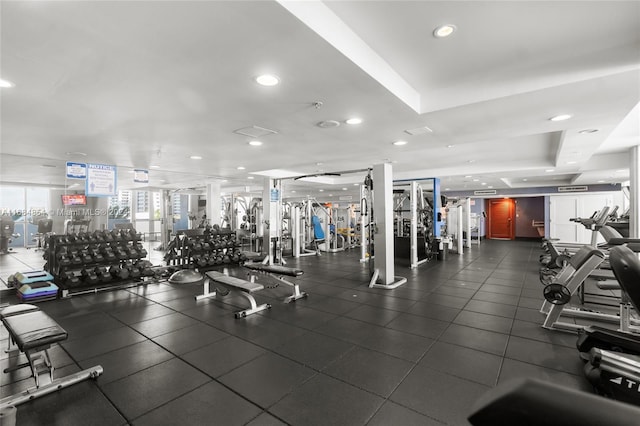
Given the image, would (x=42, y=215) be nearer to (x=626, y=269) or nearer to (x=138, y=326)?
(x=138, y=326)

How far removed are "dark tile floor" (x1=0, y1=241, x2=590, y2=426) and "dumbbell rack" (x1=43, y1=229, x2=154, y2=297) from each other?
0.36 meters

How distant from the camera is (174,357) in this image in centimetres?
285

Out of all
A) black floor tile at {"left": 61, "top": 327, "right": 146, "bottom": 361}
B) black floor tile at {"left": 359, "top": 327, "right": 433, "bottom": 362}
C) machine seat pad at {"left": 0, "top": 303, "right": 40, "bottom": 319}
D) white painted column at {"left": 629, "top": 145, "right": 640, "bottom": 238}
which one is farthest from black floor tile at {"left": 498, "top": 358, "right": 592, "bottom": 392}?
white painted column at {"left": 629, "top": 145, "right": 640, "bottom": 238}

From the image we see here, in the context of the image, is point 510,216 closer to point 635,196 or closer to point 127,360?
point 635,196

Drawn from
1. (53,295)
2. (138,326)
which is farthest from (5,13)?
(53,295)

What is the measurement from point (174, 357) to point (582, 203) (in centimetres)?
1555

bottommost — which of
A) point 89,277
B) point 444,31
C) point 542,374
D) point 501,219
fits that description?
point 542,374

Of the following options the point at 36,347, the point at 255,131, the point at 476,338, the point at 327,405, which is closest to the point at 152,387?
the point at 36,347

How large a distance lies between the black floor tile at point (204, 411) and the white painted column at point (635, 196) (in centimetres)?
699

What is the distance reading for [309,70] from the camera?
2.50m

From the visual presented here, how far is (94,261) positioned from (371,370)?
17.5 ft

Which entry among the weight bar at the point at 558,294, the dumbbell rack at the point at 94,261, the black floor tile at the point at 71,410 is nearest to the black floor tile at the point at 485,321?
the weight bar at the point at 558,294

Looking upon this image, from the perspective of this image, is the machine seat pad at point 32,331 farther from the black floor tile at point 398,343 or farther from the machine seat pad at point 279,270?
the machine seat pad at point 279,270

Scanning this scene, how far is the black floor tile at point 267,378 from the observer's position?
2258 millimetres
